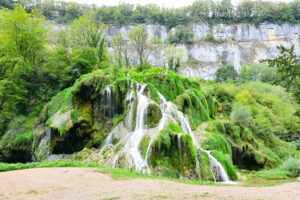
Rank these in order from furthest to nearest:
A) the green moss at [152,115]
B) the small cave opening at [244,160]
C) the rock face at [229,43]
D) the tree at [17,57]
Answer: the rock face at [229,43] < the tree at [17,57] < the small cave opening at [244,160] < the green moss at [152,115]

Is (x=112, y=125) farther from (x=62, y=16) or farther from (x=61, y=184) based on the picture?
(x=62, y=16)

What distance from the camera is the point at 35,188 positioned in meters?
5.73

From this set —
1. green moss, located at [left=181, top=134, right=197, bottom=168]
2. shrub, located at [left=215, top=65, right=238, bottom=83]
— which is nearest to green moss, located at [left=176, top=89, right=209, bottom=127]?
green moss, located at [left=181, top=134, right=197, bottom=168]

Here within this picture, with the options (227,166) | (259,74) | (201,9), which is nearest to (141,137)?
(227,166)

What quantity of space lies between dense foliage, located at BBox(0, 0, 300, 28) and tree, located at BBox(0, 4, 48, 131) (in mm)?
60513

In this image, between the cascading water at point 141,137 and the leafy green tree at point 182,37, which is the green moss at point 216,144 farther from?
the leafy green tree at point 182,37

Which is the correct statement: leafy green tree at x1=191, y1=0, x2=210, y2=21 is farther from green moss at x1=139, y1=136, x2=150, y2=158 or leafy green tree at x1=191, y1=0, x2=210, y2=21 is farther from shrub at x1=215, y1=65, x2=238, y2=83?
green moss at x1=139, y1=136, x2=150, y2=158

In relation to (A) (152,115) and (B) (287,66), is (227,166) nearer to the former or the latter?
(A) (152,115)

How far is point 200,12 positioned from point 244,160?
83837 mm

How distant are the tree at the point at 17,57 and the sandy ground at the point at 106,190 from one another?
15676mm

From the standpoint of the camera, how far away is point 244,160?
1597 centimetres

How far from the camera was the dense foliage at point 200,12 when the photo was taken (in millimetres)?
79000

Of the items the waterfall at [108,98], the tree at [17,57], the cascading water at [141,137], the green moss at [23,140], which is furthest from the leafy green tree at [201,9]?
the green moss at [23,140]

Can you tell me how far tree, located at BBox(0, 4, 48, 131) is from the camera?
774 inches
